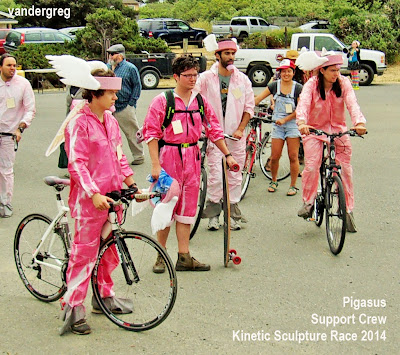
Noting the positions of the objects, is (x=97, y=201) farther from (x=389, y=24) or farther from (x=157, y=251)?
(x=389, y=24)

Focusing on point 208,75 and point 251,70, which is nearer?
point 208,75

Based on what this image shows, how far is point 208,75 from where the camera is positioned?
23.3 feet

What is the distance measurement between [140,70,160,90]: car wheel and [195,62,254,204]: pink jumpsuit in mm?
17091

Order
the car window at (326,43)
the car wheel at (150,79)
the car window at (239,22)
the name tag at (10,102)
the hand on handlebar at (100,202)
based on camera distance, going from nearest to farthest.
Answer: the hand on handlebar at (100,202) → the name tag at (10,102) → the car wheel at (150,79) → the car window at (326,43) → the car window at (239,22)

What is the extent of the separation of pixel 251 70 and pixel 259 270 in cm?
1964

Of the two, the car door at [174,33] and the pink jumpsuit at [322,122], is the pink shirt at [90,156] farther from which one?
the car door at [174,33]

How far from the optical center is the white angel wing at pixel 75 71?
4539 mm

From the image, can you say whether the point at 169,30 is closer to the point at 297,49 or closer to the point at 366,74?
the point at 297,49

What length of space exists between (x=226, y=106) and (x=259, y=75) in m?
18.4

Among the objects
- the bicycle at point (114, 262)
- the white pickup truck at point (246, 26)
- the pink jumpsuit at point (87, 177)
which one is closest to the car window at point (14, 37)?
the white pickup truck at point (246, 26)

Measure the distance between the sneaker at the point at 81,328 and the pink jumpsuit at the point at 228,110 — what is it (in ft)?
9.04

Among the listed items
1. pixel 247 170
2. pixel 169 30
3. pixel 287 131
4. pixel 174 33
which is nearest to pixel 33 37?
pixel 169 30

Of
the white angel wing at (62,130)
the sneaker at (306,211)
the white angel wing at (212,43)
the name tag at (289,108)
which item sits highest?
the white angel wing at (212,43)

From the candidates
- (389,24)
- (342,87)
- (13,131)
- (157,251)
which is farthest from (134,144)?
(389,24)
